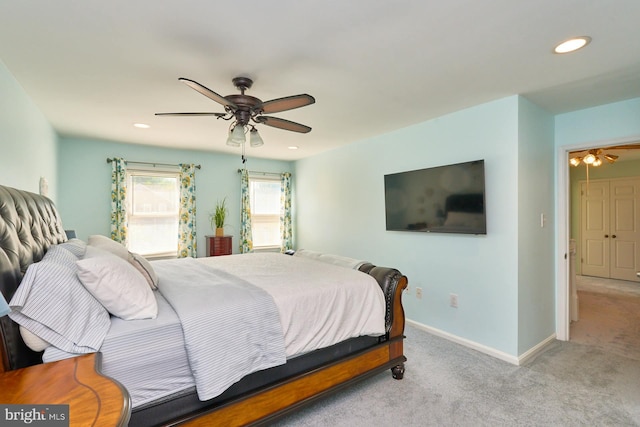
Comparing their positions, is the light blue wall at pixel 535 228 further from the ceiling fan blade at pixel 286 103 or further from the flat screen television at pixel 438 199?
the ceiling fan blade at pixel 286 103

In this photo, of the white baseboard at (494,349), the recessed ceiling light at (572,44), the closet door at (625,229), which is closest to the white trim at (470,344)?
the white baseboard at (494,349)

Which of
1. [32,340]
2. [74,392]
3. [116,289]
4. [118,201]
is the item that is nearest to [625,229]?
[116,289]

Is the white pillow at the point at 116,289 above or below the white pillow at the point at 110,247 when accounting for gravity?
below

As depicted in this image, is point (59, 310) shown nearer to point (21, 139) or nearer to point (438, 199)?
point (21, 139)

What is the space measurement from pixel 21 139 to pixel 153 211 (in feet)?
7.63

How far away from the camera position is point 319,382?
204cm

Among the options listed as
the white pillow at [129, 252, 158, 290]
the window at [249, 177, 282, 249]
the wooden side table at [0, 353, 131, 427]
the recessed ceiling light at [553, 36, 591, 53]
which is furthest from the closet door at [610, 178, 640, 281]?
the wooden side table at [0, 353, 131, 427]

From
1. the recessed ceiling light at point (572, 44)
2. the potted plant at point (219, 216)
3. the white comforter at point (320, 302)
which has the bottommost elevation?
the white comforter at point (320, 302)

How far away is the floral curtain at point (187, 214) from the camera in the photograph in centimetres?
473

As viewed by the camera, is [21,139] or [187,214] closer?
[21,139]

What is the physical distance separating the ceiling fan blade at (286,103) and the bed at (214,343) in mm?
1251

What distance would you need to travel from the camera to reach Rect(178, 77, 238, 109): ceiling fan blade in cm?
172

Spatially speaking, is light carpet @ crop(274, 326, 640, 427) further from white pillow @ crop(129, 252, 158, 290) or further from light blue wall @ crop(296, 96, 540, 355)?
white pillow @ crop(129, 252, 158, 290)

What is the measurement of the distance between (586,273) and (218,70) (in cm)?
786
